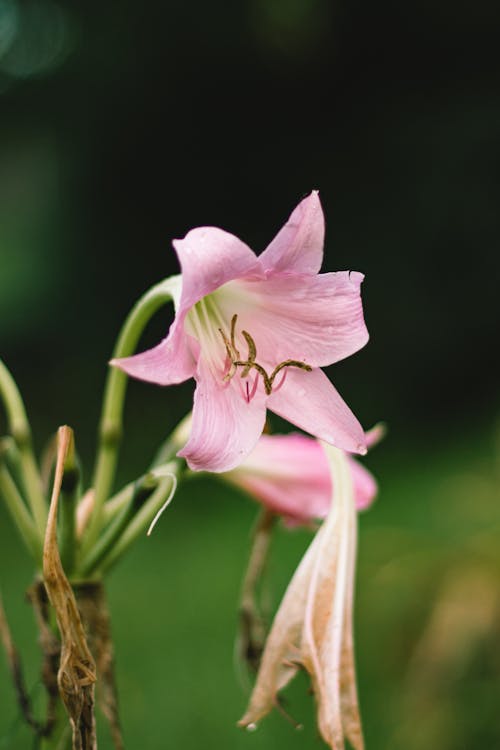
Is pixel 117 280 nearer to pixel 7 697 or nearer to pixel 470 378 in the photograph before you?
pixel 470 378

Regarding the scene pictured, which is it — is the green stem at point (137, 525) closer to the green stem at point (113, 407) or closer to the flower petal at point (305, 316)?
the green stem at point (113, 407)

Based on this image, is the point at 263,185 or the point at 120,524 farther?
the point at 263,185

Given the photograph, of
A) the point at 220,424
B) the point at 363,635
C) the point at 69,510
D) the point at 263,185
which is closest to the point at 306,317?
the point at 220,424

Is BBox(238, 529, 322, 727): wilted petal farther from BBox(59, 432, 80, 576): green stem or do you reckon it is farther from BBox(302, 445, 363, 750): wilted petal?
BBox(59, 432, 80, 576): green stem

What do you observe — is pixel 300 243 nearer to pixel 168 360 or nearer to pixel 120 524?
pixel 168 360

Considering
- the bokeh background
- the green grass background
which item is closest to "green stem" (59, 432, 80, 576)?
the green grass background

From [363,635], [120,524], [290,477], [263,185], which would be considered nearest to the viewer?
[120,524]
